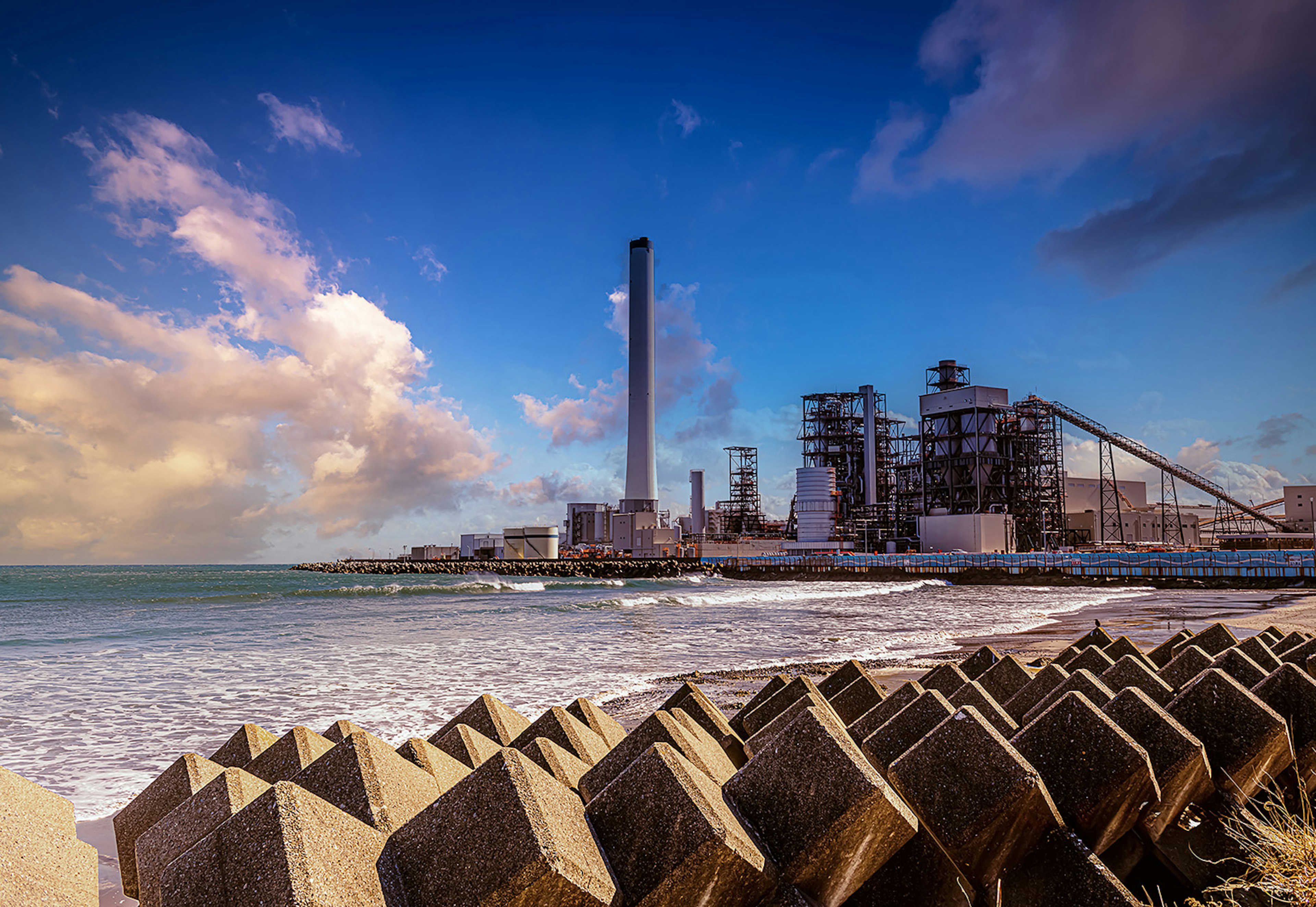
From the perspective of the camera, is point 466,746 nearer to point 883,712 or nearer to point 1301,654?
point 883,712

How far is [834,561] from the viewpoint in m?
57.5

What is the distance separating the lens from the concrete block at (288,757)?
251 cm

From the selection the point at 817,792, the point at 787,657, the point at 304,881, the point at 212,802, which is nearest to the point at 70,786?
the point at 212,802

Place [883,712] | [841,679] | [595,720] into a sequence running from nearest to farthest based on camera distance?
1. [883,712]
2. [595,720]
3. [841,679]

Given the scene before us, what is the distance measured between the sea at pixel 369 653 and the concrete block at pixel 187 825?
4.44 m

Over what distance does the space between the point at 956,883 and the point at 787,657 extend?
11.8 metres

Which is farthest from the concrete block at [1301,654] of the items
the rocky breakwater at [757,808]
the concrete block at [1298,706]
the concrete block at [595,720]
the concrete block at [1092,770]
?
the concrete block at [595,720]

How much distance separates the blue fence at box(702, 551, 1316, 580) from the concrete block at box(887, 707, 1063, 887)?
4220 centimetres

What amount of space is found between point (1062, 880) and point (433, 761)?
187cm

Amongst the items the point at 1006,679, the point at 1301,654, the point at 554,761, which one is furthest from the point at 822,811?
the point at 1301,654

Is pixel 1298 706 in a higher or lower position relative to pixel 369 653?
higher

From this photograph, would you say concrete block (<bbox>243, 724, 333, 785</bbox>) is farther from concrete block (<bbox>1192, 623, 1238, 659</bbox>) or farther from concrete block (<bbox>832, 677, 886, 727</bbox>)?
concrete block (<bbox>1192, 623, 1238, 659</bbox>)

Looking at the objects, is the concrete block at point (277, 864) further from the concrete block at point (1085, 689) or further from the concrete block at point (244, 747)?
the concrete block at point (1085, 689)

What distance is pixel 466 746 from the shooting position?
2.82 meters
